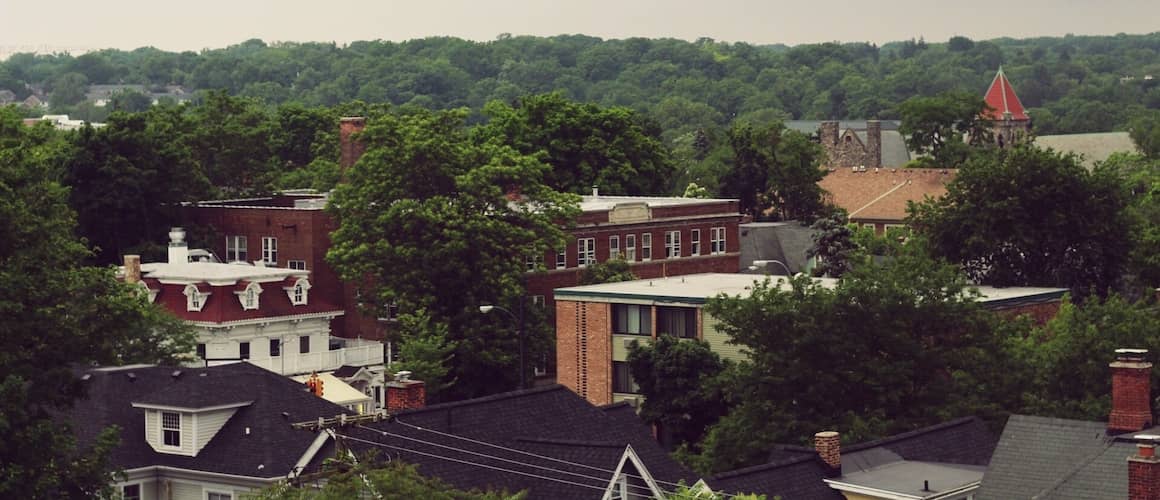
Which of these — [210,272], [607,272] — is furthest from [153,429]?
[607,272]

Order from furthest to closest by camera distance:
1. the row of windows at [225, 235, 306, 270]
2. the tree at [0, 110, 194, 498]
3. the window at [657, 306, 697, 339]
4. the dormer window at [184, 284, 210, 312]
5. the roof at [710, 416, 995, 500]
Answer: the row of windows at [225, 235, 306, 270] < the dormer window at [184, 284, 210, 312] < the window at [657, 306, 697, 339] < the roof at [710, 416, 995, 500] < the tree at [0, 110, 194, 498]

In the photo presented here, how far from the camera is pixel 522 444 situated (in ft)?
144

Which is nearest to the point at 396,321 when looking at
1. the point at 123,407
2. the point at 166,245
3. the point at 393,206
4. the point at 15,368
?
the point at 393,206

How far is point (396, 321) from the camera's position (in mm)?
87688

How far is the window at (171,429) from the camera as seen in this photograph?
154ft

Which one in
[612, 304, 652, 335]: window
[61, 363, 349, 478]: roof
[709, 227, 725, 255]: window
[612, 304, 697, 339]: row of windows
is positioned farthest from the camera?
[709, 227, 725, 255]: window

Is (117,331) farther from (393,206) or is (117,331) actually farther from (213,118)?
(213,118)

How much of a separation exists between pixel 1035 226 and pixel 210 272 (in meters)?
29.0

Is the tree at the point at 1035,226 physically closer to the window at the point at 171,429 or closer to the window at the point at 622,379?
the window at the point at 622,379

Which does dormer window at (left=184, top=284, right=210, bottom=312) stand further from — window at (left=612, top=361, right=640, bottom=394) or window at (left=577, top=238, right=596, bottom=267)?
window at (left=577, top=238, right=596, bottom=267)

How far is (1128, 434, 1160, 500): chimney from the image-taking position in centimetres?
3788

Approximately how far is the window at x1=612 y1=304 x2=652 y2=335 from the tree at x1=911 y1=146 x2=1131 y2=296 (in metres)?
14.5

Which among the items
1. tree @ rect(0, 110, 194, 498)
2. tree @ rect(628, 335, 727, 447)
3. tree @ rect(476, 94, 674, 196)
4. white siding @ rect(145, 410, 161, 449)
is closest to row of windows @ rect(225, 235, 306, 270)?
tree @ rect(476, 94, 674, 196)

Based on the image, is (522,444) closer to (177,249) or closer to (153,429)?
(153,429)
